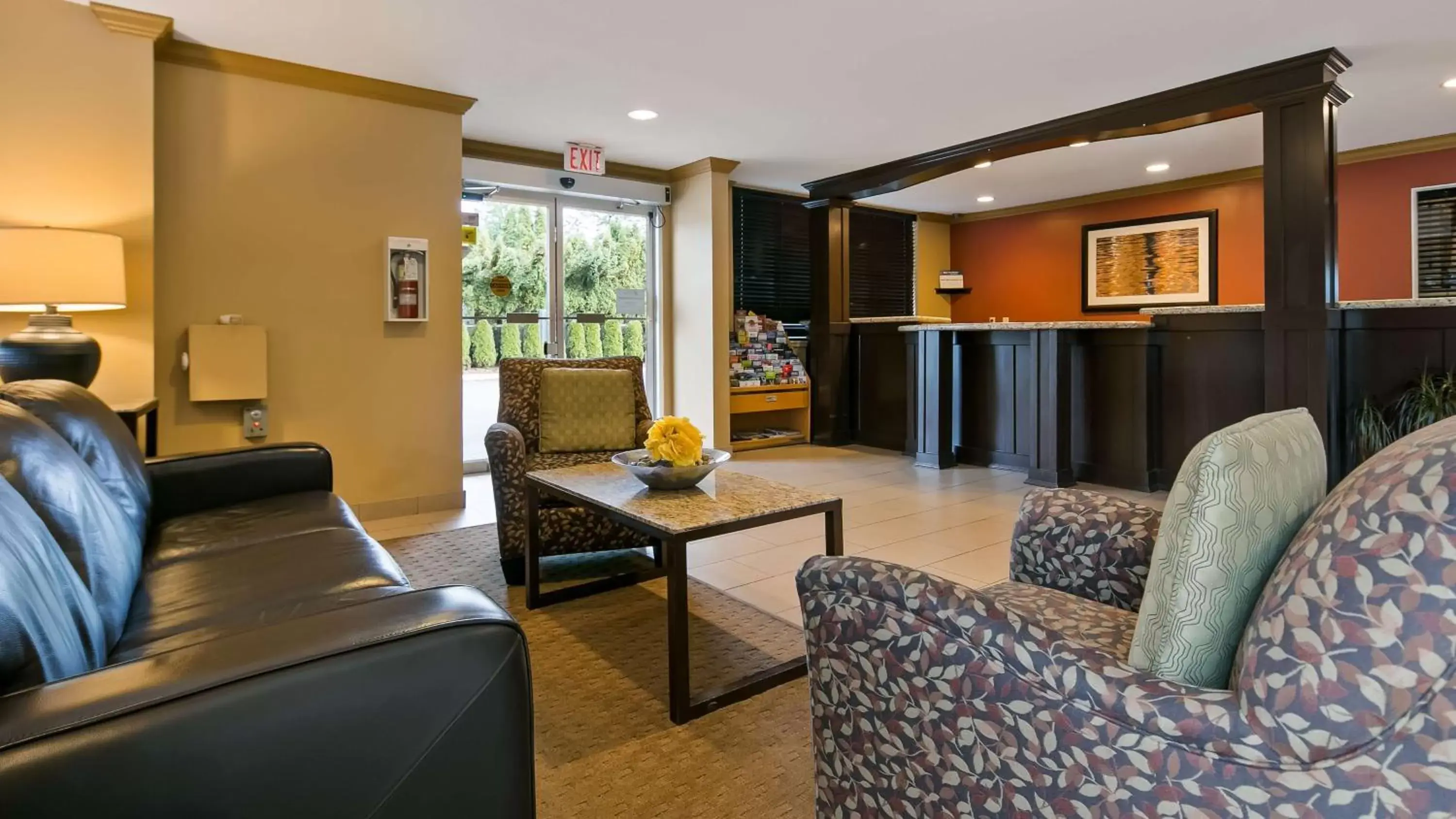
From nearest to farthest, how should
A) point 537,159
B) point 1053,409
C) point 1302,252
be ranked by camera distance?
1. point 1302,252
2. point 1053,409
3. point 537,159

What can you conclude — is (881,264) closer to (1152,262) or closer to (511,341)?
(1152,262)

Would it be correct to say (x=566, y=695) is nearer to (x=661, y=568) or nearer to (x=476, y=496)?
(x=661, y=568)

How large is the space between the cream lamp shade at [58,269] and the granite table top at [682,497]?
1853 mm

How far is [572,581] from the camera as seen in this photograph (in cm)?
315

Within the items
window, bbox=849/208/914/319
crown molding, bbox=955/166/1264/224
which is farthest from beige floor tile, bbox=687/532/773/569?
crown molding, bbox=955/166/1264/224

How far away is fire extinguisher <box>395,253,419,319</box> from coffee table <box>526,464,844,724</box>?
194 centimetres

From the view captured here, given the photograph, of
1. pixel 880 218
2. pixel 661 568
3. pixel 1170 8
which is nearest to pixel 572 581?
pixel 661 568

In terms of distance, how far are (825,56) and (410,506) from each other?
332 cm

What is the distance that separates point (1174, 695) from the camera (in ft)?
2.95

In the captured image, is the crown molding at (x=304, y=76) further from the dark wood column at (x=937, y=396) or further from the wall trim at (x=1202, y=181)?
the wall trim at (x=1202, y=181)

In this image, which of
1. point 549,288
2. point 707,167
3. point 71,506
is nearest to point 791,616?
point 71,506

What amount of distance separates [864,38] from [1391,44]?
8.62 ft

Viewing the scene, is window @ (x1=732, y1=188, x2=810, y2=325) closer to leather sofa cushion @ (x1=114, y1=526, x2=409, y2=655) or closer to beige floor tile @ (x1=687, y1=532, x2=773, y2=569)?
beige floor tile @ (x1=687, y1=532, x2=773, y2=569)

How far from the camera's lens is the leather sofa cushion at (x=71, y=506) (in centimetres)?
133
